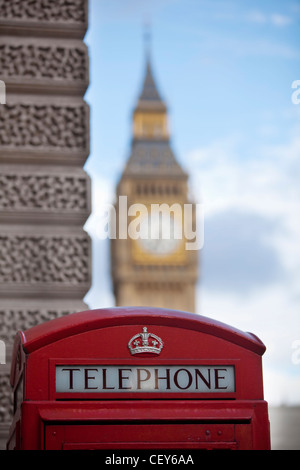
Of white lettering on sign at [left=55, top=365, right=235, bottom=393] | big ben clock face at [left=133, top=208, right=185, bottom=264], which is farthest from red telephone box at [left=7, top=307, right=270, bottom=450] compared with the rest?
big ben clock face at [left=133, top=208, right=185, bottom=264]

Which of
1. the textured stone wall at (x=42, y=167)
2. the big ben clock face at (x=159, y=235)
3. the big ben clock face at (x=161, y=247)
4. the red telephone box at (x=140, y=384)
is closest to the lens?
the red telephone box at (x=140, y=384)

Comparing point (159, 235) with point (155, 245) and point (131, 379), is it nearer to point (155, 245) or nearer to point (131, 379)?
point (155, 245)

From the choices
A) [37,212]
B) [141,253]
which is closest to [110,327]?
[37,212]

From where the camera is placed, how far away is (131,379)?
2885 mm

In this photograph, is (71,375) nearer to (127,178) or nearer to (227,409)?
(227,409)

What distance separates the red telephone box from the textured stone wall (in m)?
1.88

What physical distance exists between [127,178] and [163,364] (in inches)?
2576

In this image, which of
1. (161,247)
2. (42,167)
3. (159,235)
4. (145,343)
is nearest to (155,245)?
(161,247)

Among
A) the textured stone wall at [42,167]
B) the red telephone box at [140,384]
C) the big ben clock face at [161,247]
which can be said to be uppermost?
the big ben clock face at [161,247]

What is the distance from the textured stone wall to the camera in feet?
16.0

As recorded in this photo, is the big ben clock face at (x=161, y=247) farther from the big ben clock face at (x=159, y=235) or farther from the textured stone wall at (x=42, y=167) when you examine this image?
the textured stone wall at (x=42, y=167)

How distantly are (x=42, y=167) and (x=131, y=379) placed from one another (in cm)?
244

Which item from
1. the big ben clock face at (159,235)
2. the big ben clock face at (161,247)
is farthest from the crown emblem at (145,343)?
the big ben clock face at (161,247)

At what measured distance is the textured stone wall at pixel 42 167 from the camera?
488cm
